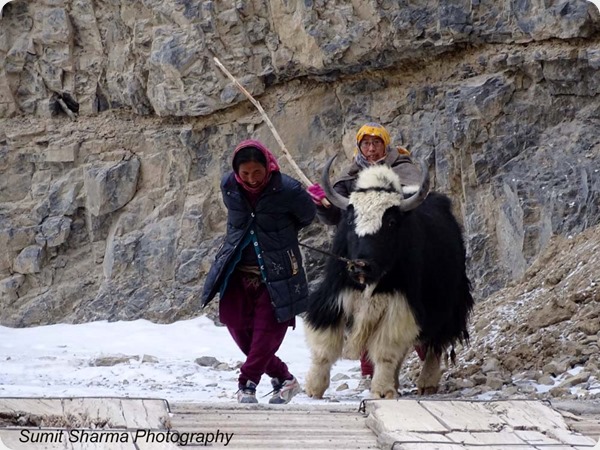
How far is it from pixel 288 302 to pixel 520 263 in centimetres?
548

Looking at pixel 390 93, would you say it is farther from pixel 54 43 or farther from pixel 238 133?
pixel 54 43

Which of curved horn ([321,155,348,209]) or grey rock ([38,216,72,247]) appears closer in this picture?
curved horn ([321,155,348,209])

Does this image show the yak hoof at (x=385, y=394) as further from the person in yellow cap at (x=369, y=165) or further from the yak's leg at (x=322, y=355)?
the person in yellow cap at (x=369, y=165)

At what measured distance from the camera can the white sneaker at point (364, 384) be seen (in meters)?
7.32

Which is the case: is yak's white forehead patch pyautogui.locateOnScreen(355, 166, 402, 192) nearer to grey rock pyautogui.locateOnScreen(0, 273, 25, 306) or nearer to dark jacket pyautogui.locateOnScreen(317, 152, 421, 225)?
dark jacket pyautogui.locateOnScreen(317, 152, 421, 225)

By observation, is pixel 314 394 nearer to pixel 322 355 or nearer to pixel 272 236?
pixel 322 355

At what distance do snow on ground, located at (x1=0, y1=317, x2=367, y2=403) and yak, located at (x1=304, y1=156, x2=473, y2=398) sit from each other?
34cm

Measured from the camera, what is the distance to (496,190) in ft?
37.1

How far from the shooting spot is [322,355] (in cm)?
645

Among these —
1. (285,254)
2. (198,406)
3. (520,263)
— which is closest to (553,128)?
(520,263)

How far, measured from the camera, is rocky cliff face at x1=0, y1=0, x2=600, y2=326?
11.0 meters

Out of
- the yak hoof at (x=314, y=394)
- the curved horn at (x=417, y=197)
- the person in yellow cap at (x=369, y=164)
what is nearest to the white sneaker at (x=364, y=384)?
the yak hoof at (x=314, y=394)

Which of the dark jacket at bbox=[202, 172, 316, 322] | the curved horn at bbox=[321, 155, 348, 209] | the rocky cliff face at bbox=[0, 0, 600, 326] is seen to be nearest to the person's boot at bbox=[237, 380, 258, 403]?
the dark jacket at bbox=[202, 172, 316, 322]

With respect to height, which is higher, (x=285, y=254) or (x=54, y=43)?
(x=54, y=43)
